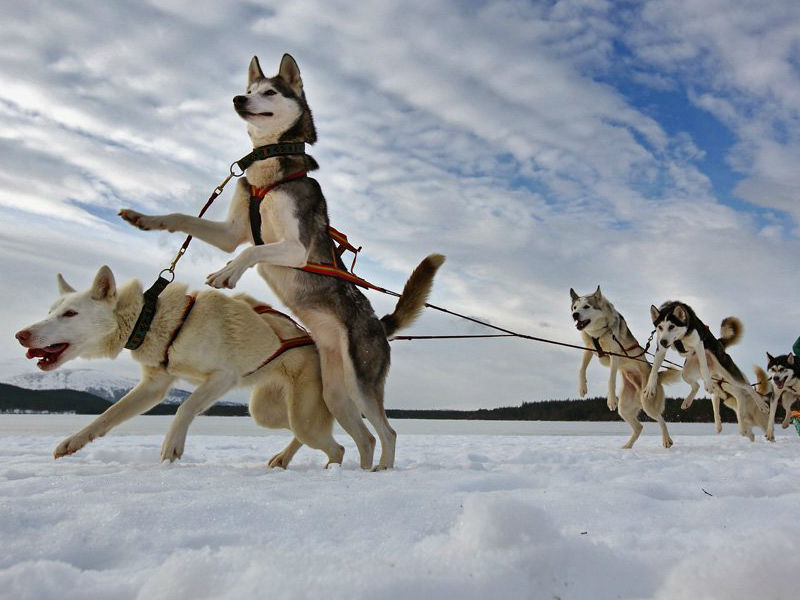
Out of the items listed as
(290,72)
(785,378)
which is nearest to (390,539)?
(290,72)

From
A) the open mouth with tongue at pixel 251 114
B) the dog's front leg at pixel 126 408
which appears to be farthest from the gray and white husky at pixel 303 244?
the dog's front leg at pixel 126 408

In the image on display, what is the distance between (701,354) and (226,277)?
6.95 meters

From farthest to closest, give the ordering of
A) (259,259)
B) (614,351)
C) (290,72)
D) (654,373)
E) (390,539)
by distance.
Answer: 1. (614,351)
2. (654,373)
3. (290,72)
4. (259,259)
5. (390,539)

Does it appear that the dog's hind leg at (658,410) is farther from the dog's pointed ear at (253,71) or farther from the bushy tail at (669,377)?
the dog's pointed ear at (253,71)

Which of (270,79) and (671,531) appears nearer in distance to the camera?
(671,531)

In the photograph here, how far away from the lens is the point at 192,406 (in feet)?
13.4

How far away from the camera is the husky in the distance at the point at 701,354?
26.7 feet

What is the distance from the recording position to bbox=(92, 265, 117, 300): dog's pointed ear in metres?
4.21

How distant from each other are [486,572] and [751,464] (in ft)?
12.3

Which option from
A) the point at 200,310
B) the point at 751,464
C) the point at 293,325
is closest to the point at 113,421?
the point at 200,310

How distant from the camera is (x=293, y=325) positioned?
4.85m

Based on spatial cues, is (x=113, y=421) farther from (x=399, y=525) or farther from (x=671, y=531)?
(x=671, y=531)

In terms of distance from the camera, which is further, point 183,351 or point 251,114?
point 183,351

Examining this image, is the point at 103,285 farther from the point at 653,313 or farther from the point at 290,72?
the point at 653,313
